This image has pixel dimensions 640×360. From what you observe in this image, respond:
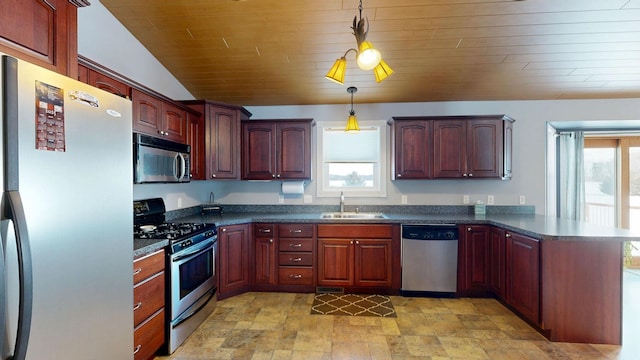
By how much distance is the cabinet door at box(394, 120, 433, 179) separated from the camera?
3617 mm

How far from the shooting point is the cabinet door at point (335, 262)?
3393 mm

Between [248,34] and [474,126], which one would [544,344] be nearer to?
[474,126]

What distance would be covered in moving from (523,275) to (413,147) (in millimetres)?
1758

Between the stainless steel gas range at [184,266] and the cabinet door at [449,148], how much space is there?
9.09 ft

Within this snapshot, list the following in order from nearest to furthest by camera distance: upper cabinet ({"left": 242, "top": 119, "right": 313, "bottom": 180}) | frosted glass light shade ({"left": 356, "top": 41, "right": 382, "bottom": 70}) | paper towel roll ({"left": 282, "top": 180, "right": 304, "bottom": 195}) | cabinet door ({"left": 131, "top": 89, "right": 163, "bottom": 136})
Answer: frosted glass light shade ({"left": 356, "top": 41, "right": 382, "bottom": 70}) → cabinet door ({"left": 131, "top": 89, "right": 163, "bottom": 136}) → upper cabinet ({"left": 242, "top": 119, "right": 313, "bottom": 180}) → paper towel roll ({"left": 282, "top": 180, "right": 304, "bottom": 195})

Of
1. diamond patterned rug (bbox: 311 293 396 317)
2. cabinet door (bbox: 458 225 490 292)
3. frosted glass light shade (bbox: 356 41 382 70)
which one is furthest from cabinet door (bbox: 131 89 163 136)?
cabinet door (bbox: 458 225 490 292)

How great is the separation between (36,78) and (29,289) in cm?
75

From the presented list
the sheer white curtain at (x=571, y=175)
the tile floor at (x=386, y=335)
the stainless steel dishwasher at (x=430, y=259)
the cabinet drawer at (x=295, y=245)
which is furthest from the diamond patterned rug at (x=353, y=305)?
the sheer white curtain at (x=571, y=175)

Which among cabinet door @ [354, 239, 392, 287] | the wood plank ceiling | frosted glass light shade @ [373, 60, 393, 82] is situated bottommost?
cabinet door @ [354, 239, 392, 287]

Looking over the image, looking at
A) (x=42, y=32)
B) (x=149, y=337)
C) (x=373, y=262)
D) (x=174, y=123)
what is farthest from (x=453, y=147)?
(x=42, y=32)

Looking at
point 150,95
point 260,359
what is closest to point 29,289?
point 260,359

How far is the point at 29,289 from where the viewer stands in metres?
0.98

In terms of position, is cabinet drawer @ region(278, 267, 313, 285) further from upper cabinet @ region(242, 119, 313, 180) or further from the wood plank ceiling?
the wood plank ceiling

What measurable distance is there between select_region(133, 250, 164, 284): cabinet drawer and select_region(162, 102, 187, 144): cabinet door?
1219mm
